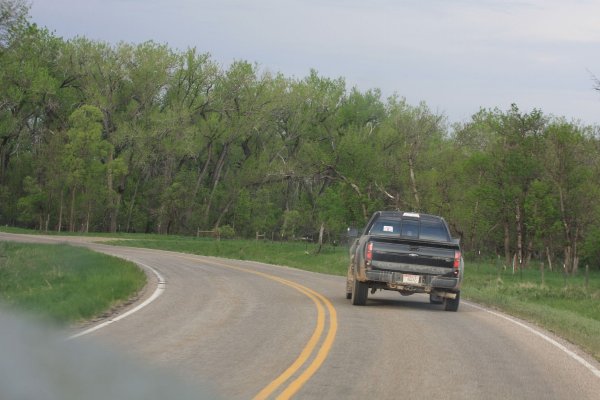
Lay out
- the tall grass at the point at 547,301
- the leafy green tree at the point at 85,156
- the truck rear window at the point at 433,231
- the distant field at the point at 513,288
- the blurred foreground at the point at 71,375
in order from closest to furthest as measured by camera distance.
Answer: the blurred foreground at the point at 71,375, the tall grass at the point at 547,301, the distant field at the point at 513,288, the truck rear window at the point at 433,231, the leafy green tree at the point at 85,156

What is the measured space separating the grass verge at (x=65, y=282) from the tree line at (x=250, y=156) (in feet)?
58.6

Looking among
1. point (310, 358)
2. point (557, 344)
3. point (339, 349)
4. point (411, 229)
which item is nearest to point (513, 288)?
point (411, 229)

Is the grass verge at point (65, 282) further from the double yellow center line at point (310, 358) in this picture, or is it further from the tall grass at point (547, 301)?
the tall grass at point (547, 301)

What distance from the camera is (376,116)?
84.9 metres

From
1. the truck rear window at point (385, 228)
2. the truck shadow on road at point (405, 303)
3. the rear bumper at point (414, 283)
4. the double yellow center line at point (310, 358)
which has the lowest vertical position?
the double yellow center line at point (310, 358)

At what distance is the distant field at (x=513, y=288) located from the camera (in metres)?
18.3

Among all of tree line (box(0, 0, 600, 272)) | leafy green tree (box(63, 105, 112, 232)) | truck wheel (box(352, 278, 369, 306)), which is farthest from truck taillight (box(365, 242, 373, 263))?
leafy green tree (box(63, 105, 112, 232))

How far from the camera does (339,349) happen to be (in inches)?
480

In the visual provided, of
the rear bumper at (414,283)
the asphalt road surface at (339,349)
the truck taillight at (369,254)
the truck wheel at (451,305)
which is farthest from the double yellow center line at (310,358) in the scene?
the truck wheel at (451,305)

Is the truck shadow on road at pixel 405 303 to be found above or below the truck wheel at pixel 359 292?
below

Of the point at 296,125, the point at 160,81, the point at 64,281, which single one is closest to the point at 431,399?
the point at 64,281

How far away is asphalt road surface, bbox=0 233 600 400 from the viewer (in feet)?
31.1

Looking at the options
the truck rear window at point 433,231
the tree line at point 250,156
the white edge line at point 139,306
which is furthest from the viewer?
the tree line at point 250,156

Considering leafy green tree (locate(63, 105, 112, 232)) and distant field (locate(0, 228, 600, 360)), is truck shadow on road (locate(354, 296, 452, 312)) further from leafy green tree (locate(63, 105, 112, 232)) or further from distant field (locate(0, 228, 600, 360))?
leafy green tree (locate(63, 105, 112, 232))
